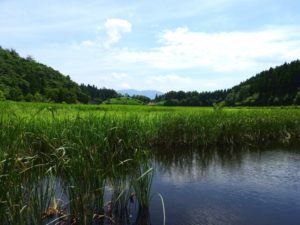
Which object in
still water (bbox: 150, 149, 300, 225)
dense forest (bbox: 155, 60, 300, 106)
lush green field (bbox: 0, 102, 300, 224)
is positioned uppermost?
dense forest (bbox: 155, 60, 300, 106)

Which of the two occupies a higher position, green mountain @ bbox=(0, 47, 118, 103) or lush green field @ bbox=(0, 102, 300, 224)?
green mountain @ bbox=(0, 47, 118, 103)

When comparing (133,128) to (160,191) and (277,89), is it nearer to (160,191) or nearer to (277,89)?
(160,191)

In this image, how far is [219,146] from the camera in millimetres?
18625

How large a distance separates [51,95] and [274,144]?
55.1 meters

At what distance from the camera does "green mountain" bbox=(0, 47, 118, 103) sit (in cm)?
6571

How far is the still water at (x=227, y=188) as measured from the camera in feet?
28.6

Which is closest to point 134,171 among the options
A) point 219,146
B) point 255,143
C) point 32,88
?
point 219,146

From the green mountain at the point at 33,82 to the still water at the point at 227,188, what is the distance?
48.8 m

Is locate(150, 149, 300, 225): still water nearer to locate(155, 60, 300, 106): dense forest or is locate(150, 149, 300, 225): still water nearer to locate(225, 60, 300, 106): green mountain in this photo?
locate(155, 60, 300, 106): dense forest

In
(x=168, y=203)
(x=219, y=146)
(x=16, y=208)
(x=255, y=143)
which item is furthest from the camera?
(x=255, y=143)

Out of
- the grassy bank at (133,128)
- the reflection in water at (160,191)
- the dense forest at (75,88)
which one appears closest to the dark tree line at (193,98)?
the dense forest at (75,88)

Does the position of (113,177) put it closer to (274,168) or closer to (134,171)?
(134,171)

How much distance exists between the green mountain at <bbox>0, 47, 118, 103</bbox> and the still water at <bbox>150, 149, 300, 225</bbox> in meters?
48.8

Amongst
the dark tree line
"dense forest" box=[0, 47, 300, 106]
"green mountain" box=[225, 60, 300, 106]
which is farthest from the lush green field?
the dark tree line
